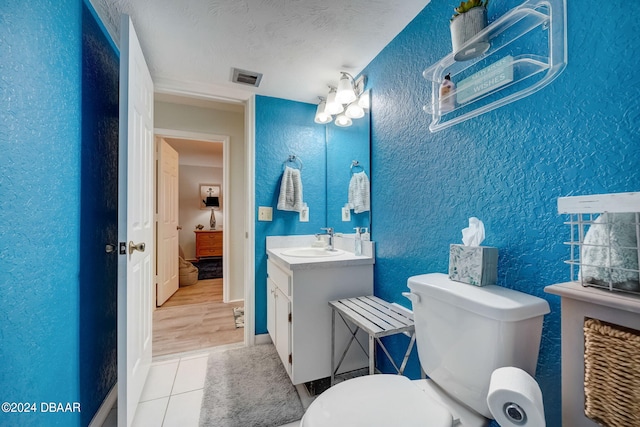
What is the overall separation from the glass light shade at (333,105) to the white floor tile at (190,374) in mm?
2078

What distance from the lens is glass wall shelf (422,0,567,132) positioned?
810 mm

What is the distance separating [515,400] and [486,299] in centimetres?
27

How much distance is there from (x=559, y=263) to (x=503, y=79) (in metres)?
0.65

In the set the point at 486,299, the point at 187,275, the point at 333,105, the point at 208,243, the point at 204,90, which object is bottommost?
the point at 187,275

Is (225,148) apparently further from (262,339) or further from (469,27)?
(469,27)

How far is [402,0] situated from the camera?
126cm

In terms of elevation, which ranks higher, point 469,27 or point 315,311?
point 469,27

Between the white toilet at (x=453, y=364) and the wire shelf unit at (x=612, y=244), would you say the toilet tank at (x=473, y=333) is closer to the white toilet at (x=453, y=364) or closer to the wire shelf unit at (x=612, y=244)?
the white toilet at (x=453, y=364)

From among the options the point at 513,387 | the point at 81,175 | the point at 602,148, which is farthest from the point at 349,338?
the point at 81,175

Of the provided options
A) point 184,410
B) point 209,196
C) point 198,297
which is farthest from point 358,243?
point 209,196

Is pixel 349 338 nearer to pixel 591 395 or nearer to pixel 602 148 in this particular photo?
pixel 591 395

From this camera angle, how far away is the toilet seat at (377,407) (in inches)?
29.5

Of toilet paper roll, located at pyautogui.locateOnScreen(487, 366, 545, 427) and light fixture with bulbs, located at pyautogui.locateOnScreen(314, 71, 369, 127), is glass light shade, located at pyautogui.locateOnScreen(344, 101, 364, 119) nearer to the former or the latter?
light fixture with bulbs, located at pyautogui.locateOnScreen(314, 71, 369, 127)

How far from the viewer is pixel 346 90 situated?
1.78 metres
